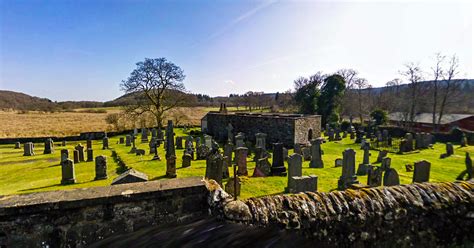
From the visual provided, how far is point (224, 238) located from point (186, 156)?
1175cm

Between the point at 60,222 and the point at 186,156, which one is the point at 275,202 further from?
the point at 186,156

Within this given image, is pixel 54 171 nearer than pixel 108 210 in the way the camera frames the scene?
No

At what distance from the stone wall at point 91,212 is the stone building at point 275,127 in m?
19.4

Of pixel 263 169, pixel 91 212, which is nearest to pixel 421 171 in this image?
pixel 263 169

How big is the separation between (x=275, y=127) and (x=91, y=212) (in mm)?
20965

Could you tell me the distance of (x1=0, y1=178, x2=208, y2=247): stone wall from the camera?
2668mm

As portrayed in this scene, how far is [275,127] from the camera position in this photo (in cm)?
2308

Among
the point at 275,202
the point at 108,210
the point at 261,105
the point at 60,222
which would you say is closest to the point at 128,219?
the point at 108,210

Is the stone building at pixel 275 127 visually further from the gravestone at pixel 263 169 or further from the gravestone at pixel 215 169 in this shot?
the gravestone at pixel 215 169

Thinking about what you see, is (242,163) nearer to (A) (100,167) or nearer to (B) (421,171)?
(A) (100,167)

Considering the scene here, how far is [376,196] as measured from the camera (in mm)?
3328

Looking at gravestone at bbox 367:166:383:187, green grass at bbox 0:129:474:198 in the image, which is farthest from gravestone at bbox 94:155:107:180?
gravestone at bbox 367:166:383:187

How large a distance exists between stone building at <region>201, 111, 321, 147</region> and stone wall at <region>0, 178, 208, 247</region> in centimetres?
1941

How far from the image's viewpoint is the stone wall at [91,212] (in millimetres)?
2668
